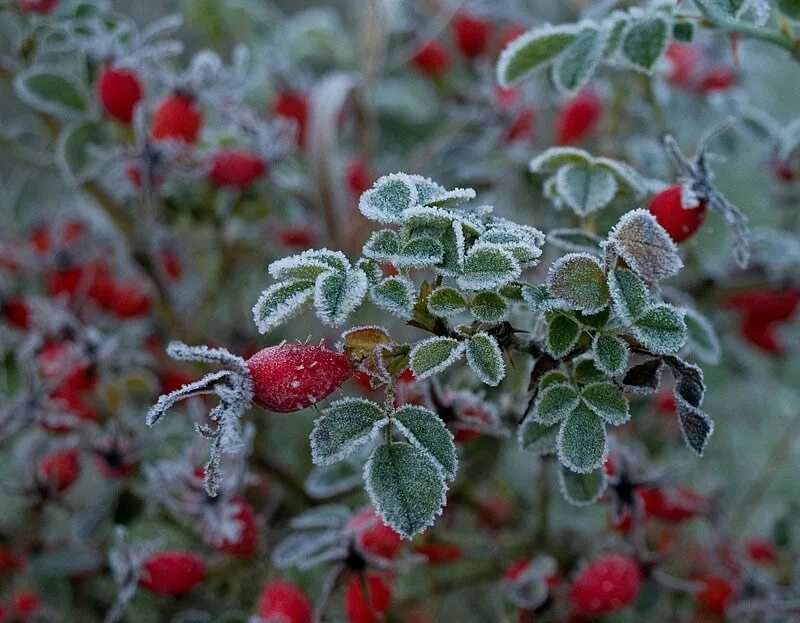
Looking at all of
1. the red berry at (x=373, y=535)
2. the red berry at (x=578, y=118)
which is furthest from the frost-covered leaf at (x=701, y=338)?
the red berry at (x=578, y=118)

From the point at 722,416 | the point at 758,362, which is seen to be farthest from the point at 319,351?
the point at 758,362

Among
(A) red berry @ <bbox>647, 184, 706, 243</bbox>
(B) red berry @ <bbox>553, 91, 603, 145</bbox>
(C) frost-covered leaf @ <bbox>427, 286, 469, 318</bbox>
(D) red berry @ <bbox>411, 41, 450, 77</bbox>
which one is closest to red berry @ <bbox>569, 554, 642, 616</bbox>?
(A) red berry @ <bbox>647, 184, 706, 243</bbox>

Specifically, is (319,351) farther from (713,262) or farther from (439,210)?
(713,262)

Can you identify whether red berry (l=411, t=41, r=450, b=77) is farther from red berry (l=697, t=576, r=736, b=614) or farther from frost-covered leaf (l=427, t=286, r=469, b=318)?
frost-covered leaf (l=427, t=286, r=469, b=318)

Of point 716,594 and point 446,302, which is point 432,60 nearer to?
point 716,594

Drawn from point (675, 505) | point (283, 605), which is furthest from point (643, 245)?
point (675, 505)

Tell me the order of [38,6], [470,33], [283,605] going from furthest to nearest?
[470,33] < [38,6] < [283,605]
